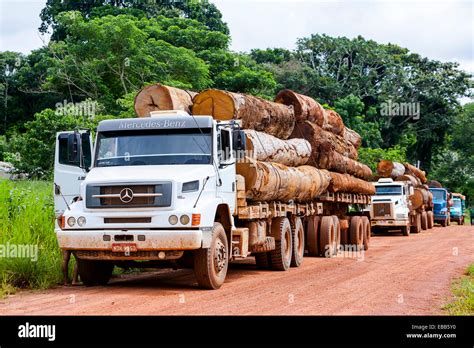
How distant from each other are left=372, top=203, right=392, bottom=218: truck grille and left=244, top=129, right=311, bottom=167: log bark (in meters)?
14.7

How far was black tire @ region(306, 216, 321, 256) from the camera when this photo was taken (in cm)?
1844

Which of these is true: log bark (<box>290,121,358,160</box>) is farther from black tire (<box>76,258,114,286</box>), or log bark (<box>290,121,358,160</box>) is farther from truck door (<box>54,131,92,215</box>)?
black tire (<box>76,258,114,286</box>)

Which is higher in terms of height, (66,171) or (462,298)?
(66,171)

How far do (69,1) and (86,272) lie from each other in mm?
41295

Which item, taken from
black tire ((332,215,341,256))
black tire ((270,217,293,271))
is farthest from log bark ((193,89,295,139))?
black tire ((332,215,341,256))

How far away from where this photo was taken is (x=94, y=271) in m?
11.4

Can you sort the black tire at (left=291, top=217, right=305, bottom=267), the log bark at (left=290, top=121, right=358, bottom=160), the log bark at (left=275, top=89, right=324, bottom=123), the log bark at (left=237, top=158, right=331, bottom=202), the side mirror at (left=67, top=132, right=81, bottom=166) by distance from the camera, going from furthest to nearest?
the log bark at (left=290, top=121, right=358, bottom=160)
the log bark at (left=275, top=89, right=324, bottom=123)
the black tire at (left=291, top=217, right=305, bottom=267)
the log bark at (left=237, top=158, right=331, bottom=202)
the side mirror at (left=67, top=132, right=81, bottom=166)

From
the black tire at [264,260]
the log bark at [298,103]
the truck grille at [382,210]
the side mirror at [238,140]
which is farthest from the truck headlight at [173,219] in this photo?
the truck grille at [382,210]

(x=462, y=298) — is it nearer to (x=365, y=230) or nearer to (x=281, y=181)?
(x=281, y=181)

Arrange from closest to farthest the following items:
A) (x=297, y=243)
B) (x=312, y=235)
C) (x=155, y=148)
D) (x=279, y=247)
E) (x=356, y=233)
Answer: (x=155, y=148), (x=279, y=247), (x=297, y=243), (x=312, y=235), (x=356, y=233)

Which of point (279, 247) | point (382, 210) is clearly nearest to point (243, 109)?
point (279, 247)

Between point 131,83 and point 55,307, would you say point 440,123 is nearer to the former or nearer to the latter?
point 131,83

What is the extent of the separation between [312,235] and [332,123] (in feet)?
12.4

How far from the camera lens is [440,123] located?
54.8 metres
